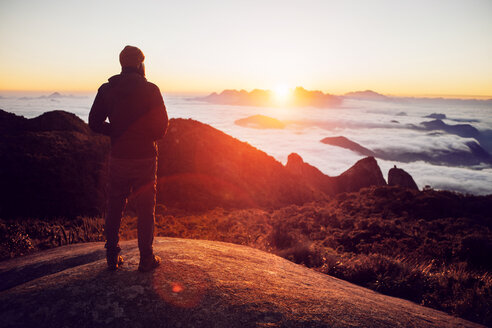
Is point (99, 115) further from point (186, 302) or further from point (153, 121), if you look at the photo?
point (186, 302)

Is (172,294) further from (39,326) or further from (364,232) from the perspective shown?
(364,232)

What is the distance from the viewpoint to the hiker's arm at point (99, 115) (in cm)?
307

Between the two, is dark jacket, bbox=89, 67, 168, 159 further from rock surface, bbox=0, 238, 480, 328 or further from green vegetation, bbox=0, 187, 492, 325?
green vegetation, bbox=0, 187, 492, 325

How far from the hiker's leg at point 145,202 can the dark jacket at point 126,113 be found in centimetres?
19

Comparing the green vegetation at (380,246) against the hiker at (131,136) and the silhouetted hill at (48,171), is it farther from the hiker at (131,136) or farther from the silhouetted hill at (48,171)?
the silhouetted hill at (48,171)

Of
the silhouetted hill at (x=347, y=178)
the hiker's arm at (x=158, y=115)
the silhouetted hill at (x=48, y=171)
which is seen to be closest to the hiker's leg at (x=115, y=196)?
the hiker's arm at (x=158, y=115)

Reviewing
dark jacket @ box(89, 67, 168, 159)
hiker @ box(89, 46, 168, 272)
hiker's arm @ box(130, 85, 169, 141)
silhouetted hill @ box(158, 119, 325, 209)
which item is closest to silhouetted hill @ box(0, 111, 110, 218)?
silhouetted hill @ box(158, 119, 325, 209)

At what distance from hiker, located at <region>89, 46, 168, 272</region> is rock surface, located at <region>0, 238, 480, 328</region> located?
16.8 inches

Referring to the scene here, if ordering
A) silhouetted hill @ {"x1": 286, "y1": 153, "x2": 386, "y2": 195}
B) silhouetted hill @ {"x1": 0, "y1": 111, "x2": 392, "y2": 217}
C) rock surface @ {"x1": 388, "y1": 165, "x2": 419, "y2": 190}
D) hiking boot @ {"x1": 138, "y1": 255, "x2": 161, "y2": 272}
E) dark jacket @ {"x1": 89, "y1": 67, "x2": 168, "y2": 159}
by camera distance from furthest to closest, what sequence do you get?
silhouetted hill @ {"x1": 286, "y1": 153, "x2": 386, "y2": 195} < rock surface @ {"x1": 388, "y1": 165, "x2": 419, "y2": 190} < silhouetted hill @ {"x1": 0, "y1": 111, "x2": 392, "y2": 217} < hiking boot @ {"x1": 138, "y1": 255, "x2": 161, "y2": 272} < dark jacket @ {"x1": 89, "y1": 67, "x2": 168, "y2": 159}

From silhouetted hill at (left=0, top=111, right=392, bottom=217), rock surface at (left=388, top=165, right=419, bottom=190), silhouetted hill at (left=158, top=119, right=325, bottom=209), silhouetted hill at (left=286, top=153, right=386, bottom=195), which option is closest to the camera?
silhouetted hill at (left=0, top=111, right=392, bottom=217)

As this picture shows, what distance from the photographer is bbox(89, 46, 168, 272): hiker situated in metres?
3.04

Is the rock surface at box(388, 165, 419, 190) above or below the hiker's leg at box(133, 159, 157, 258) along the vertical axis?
below

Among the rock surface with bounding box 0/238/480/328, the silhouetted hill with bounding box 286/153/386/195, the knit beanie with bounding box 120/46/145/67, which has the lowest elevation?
the silhouetted hill with bounding box 286/153/386/195

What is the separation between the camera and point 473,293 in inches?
163
